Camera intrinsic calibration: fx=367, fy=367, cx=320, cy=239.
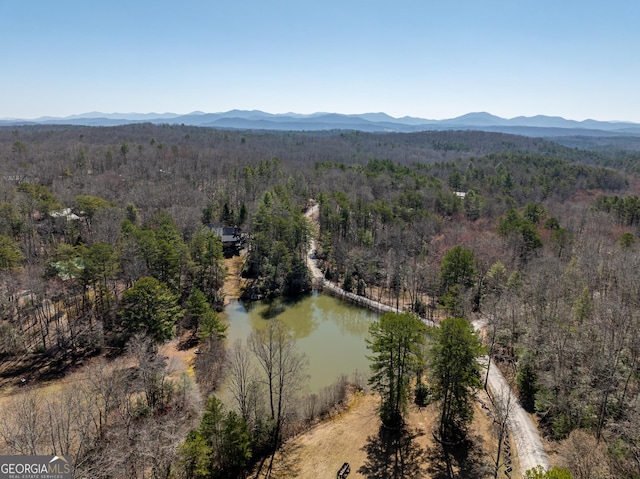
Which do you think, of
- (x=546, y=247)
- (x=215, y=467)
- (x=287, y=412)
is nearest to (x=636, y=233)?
(x=546, y=247)

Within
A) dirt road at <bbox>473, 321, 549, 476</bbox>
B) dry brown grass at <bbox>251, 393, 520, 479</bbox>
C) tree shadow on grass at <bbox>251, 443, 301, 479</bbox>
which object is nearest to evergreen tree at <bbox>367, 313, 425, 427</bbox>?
dry brown grass at <bbox>251, 393, 520, 479</bbox>

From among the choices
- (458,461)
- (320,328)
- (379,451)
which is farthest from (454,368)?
(320,328)

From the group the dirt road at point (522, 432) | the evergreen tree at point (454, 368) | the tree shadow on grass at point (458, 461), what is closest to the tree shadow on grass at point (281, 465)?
the tree shadow on grass at point (458, 461)

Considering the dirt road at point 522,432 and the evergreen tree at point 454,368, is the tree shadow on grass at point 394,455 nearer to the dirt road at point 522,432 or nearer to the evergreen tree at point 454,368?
the evergreen tree at point 454,368

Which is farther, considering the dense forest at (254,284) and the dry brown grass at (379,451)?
the dry brown grass at (379,451)

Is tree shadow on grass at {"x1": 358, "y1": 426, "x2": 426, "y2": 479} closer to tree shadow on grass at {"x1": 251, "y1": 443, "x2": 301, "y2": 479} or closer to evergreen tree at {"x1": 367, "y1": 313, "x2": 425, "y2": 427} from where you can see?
evergreen tree at {"x1": 367, "y1": 313, "x2": 425, "y2": 427}

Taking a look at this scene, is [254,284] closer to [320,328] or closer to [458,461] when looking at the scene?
[320,328]
